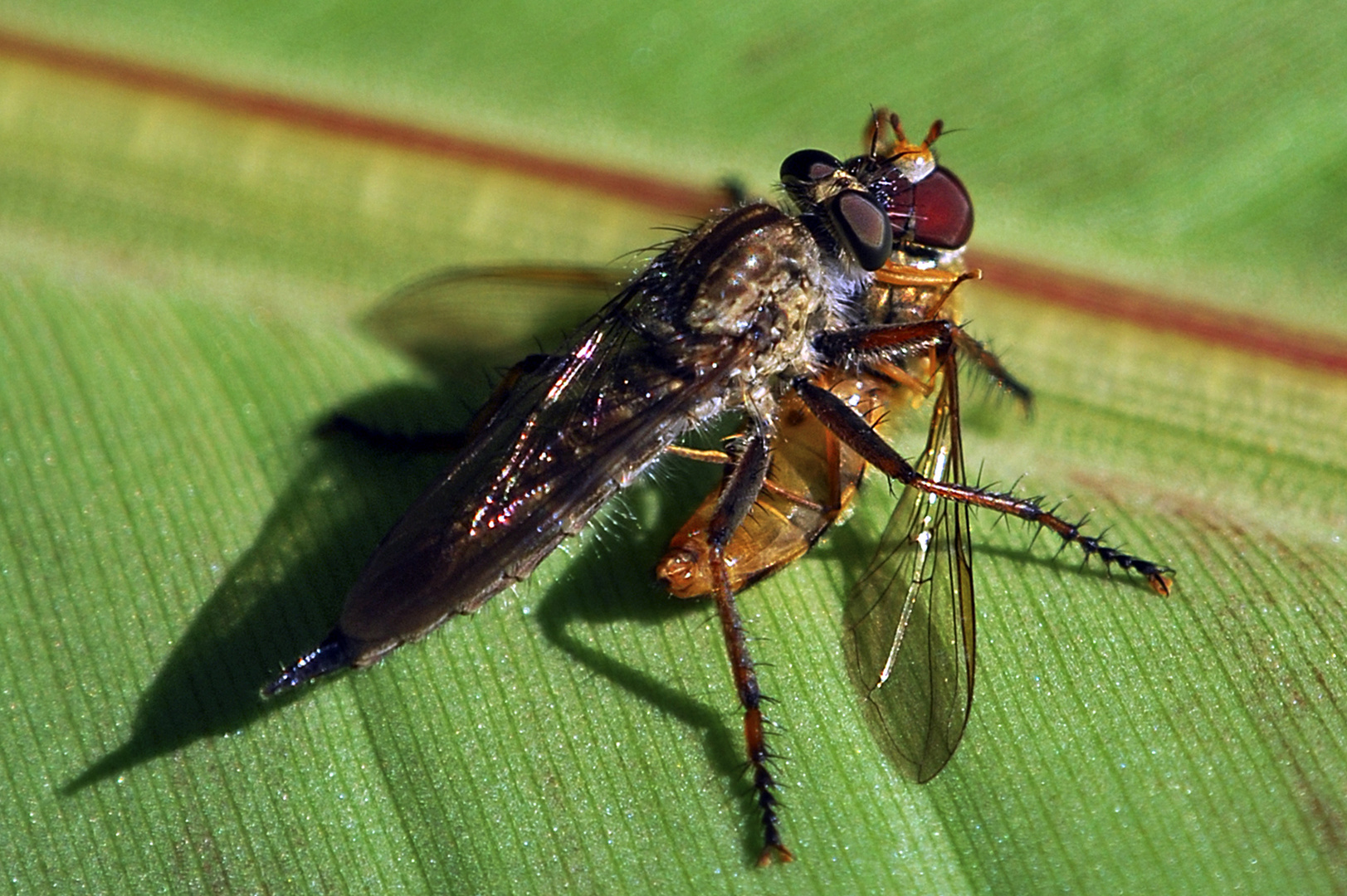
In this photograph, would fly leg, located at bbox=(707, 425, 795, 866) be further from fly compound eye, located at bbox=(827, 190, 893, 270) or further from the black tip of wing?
the black tip of wing

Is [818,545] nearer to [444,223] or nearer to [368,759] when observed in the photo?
[368,759]

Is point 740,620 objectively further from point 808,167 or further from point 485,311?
point 485,311

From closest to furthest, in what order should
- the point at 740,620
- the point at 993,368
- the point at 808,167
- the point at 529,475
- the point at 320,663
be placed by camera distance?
the point at 320,663
the point at 529,475
the point at 740,620
the point at 808,167
the point at 993,368

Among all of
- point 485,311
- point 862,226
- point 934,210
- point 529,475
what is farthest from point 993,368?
point 485,311

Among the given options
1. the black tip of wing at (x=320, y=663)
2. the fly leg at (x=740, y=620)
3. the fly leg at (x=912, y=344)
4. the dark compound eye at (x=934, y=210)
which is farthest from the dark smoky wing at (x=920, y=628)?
the black tip of wing at (x=320, y=663)

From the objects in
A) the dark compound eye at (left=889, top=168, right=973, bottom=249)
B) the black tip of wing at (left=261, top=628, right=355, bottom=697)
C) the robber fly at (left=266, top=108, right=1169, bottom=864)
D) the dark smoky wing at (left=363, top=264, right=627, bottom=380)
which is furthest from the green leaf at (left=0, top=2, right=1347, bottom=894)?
the dark compound eye at (left=889, top=168, right=973, bottom=249)

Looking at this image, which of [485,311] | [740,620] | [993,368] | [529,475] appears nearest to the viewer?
[529,475]

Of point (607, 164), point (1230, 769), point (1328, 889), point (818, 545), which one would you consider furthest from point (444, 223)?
point (1328, 889)
